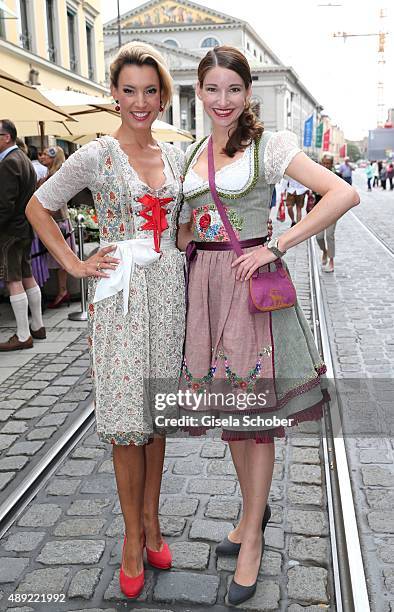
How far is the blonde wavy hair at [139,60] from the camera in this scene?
2.58 metres

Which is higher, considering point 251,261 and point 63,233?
point 251,261

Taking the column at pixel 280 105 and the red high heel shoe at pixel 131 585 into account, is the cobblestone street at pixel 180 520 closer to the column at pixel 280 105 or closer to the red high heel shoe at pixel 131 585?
the red high heel shoe at pixel 131 585

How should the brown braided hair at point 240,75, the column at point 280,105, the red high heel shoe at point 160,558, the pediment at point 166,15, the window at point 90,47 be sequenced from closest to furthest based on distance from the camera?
the brown braided hair at point 240,75 → the red high heel shoe at point 160,558 → the window at point 90,47 → the column at point 280,105 → the pediment at point 166,15

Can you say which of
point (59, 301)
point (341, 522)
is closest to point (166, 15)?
point (59, 301)

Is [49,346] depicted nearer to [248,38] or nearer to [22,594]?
[22,594]

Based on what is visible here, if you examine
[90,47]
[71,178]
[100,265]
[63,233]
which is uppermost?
[90,47]

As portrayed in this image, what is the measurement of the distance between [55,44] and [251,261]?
95.2ft

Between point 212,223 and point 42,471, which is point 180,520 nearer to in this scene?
point 42,471

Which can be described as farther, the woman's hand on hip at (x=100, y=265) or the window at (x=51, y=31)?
the window at (x=51, y=31)

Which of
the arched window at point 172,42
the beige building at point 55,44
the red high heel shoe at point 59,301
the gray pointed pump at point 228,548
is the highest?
the arched window at point 172,42

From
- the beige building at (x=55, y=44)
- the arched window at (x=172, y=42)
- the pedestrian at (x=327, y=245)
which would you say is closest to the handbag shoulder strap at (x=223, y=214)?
the pedestrian at (x=327, y=245)

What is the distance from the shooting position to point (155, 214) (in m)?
2.63

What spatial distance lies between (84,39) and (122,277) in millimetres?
32460

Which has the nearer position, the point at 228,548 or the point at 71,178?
the point at 71,178
